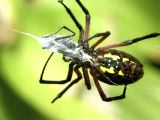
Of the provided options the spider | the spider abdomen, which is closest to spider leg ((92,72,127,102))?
the spider

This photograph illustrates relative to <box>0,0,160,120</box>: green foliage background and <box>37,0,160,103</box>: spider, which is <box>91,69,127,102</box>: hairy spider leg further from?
<box>0,0,160,120</box>: green foliage background

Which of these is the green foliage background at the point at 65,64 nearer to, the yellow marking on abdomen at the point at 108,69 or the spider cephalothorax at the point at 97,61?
the spider cephalothorax at the point at 97,61

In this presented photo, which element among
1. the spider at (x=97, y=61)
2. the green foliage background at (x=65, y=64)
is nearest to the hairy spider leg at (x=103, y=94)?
the spider at (x=97, y=61)

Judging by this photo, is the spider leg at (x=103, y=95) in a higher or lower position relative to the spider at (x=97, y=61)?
lower

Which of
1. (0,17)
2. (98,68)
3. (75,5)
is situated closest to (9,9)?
(0,17)

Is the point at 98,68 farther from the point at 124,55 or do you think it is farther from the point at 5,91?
the point at 5,91

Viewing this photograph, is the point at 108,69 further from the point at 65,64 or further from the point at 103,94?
the point at 65,64

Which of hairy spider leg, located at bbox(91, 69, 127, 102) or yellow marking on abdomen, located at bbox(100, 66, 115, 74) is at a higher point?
yellow marking on abdomen, located at bbox(100, 66, 115, 74)
